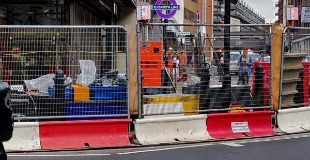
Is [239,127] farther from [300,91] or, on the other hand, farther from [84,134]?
[84,134]

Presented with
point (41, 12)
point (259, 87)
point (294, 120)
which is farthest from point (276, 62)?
point (41, 12)

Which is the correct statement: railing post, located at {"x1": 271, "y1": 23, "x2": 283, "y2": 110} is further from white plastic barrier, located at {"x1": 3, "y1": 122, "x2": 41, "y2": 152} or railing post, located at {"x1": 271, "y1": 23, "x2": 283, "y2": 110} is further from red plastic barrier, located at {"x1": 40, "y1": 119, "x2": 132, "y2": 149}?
white plastic barrier, located at {"x1": 3, "y1": 122, "x2": 41, "y2": 152}

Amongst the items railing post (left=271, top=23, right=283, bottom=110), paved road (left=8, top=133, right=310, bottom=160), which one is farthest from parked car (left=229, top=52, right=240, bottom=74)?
paved road (left=8, top=133, right=310, bottom=160)

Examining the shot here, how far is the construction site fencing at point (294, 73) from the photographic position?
1063cm

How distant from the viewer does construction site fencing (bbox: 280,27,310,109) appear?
419 inches

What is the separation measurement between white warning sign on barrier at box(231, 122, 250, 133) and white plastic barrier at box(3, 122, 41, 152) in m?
3.84

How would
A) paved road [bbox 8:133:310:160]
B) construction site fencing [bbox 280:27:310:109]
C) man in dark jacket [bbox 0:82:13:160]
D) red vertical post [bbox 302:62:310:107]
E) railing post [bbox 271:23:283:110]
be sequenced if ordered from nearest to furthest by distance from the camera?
man in dark jacket [bbox 0:82:13:160]
paved road [bbox 8:133:310:160]
railing post [bbox 271:23:283:110]
construction site fencing [bbox 280:27:310:109]
red vertical post [bbox 302:62:310:107]

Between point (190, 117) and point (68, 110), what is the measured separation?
234 cm

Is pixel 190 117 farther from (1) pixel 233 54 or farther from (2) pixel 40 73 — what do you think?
(2) pixel 40 73

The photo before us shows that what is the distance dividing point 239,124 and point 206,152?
1.98m

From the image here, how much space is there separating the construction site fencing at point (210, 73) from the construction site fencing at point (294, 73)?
49 centimetres

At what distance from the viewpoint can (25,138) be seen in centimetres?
864

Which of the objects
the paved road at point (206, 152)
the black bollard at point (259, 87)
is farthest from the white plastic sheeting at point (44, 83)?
the black bollard at point (259, 87)

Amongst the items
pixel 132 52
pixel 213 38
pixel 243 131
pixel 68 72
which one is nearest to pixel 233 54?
pixel 213 38
